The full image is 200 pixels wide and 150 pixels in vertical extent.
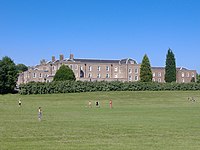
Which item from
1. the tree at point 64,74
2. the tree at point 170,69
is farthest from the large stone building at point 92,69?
the tree at point 170,69

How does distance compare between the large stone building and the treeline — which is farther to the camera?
the large stone building

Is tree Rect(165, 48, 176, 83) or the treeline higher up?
tree Rect(165, 48, 176, 83)

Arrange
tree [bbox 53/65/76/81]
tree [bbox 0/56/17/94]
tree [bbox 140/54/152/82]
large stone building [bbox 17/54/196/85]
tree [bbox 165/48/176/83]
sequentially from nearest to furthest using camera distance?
tree [bbox 0/56/17/94] → tree [bbox 53/65/76/81] → tree [bbox 140/54/152/82] → tree [bbox 165/48/176/83] → large stone building [bbox 17/54/196/85]

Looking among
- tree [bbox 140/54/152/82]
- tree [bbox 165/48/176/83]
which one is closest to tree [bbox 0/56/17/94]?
tree [bbox 140/54/152/82]

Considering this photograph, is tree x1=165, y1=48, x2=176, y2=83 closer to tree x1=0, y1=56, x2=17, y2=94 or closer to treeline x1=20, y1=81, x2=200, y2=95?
treeline x1=20, y1=81, x2=200, y2=95

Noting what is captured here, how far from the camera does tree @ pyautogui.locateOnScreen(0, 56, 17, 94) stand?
107938 millimetres

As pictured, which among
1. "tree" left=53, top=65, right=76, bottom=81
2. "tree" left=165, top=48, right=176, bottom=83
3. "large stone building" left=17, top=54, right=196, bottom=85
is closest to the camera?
"tree" left=53, top=65, right=76, bottom=81

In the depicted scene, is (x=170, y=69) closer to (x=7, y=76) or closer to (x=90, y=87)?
(x=90, y=87)

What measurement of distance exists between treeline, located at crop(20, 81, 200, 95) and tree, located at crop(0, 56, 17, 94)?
33.1 feet

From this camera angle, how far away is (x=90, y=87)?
105 meters

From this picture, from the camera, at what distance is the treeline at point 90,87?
328 feet

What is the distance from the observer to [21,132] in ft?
83.1

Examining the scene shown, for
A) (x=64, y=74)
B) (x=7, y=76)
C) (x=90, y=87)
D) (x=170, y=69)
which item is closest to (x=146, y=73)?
(x=170, y=69)

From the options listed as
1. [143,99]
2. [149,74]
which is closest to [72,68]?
[149,74]
